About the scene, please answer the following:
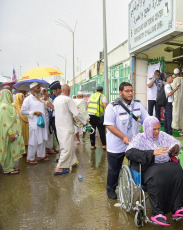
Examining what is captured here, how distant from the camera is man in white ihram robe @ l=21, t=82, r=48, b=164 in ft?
16.2

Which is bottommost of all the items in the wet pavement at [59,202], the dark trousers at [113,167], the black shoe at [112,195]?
the wet pavement at [59,202]

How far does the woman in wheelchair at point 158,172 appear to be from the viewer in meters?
2.36

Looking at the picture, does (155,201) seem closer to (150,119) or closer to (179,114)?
(150,119)

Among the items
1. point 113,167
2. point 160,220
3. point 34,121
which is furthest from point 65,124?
point 160,220

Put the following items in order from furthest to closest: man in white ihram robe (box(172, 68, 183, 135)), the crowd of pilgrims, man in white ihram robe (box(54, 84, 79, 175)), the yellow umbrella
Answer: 1. man in white ihram robe (box(172, 68, 183, 135))
2. the yellow umbrella
3. man in white ihram robe (box(54, 84, 79, 175))
4. the crowd of pilgrims

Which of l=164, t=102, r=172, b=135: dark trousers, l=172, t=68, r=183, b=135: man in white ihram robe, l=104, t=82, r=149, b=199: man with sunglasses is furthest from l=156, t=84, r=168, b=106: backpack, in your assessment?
l=104, t=82, r=149, b=199: man with sunglasses

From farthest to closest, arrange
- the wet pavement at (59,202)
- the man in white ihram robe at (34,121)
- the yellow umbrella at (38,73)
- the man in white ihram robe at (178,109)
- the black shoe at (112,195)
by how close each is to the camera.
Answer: the man in white ihram robe at (178,109), the man in white ihram robe at (34,121), the yellow umbrella at (38,73), the black shoe at (112,195), the wet pavement at (59,202)

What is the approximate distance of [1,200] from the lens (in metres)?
3.25

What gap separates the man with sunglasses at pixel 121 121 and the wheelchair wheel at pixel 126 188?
0.83 ft

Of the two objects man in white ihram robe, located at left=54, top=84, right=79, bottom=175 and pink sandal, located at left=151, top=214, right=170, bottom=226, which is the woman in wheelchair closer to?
pink sandal, located at left=151, top=214, right=170, bottom=226

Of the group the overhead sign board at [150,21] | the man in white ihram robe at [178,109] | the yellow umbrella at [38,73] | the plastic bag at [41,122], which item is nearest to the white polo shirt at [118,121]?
the plastic bag at [41,122]

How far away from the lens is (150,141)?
2.74 metres

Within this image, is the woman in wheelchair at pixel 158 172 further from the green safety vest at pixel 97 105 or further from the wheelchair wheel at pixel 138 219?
the green safety vest at pixel 97 105

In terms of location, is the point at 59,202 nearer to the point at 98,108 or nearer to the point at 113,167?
the point at 113,167
